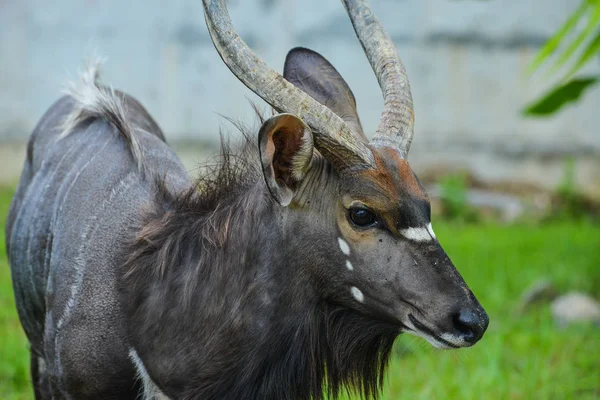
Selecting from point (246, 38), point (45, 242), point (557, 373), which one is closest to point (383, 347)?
point (45, 242)

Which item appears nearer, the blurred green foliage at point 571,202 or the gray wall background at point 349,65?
the gray wall background at point 349,65

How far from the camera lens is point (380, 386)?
11.2 ft

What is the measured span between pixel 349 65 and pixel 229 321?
28.4 feet

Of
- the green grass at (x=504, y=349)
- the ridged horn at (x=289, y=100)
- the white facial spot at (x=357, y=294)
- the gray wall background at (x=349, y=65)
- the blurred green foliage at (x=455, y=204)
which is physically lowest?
the green grass at (x=504, y=349)

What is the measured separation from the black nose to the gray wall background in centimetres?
854

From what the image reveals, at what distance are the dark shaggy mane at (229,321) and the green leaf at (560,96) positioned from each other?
3599 millimetres

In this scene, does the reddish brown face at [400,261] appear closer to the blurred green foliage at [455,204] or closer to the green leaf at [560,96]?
the green leaf at [560,96]

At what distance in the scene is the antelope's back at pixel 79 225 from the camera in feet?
11.7

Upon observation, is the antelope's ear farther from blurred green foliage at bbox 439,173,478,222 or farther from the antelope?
blurred green foliage at bbox 439,173,478,222

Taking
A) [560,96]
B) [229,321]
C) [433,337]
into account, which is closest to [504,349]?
[560,96]

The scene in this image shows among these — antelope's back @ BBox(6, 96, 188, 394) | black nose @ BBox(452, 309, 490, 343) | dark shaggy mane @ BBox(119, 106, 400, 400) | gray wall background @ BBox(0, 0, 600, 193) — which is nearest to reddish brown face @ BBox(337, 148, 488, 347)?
black nose @ BBox(452, 309, 490, 343)

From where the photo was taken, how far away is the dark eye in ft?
10.1

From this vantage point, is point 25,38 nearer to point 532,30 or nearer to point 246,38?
point 246,38

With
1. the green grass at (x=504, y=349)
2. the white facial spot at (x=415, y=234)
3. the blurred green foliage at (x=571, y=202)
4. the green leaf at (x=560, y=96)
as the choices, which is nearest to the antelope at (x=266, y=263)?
the white facial spot at (x=415, y=234)
